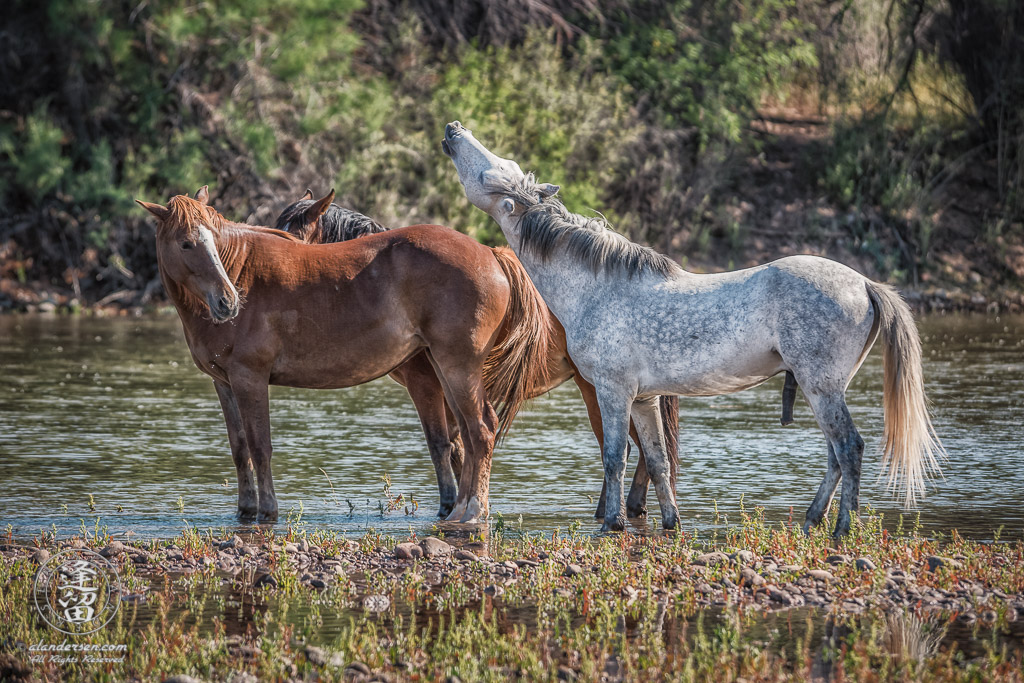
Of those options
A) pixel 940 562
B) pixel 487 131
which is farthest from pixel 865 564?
pixel 487 131

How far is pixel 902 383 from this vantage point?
253 inches

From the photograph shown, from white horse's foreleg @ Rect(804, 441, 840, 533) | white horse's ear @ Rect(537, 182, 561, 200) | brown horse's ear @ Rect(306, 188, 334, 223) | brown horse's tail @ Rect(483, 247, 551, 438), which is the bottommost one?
white horse's foreleg @ Rect(804, 441, 840, 533)

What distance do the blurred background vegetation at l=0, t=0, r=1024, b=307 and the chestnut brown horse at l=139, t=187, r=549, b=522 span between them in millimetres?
13698

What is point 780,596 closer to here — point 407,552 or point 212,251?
point 407,552

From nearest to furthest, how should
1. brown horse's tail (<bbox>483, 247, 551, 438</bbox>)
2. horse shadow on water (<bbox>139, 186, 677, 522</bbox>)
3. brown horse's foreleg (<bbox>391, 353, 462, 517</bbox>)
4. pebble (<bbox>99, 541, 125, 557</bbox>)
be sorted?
1. pebble (<bbox>99, 541, 125, 557</bbox>)
2. horse shadow on water (<bbox>139, 186, 677, 522</bbox>)
3. brown horse's tail (<bbox>483, 247, 551, 438</bbox>)
4. brown horse's foreleg (<bbox>391, 353, 462, 517</bbox>)

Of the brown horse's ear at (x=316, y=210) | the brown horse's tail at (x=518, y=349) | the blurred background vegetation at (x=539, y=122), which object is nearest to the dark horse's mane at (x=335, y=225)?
the brown horse's ear at (x=316, y=210)

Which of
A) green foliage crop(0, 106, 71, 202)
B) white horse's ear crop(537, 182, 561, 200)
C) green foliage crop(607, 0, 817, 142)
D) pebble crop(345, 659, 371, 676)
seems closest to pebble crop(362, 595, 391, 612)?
pebble crop(345, 659, 371, 676)

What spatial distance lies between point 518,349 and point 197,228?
214 cm

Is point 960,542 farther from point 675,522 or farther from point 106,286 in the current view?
point 106,286

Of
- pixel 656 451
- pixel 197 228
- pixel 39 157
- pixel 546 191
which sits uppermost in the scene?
pixel 39 157

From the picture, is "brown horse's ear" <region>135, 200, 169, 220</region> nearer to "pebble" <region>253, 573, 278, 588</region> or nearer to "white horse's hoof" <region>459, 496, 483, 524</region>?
"pebble" <region>253, 573, 278, 588</region>

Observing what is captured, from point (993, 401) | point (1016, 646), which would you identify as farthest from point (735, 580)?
point (993, 401)

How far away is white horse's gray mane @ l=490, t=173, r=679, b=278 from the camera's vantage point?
6.92 metres

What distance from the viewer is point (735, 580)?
5547mm
